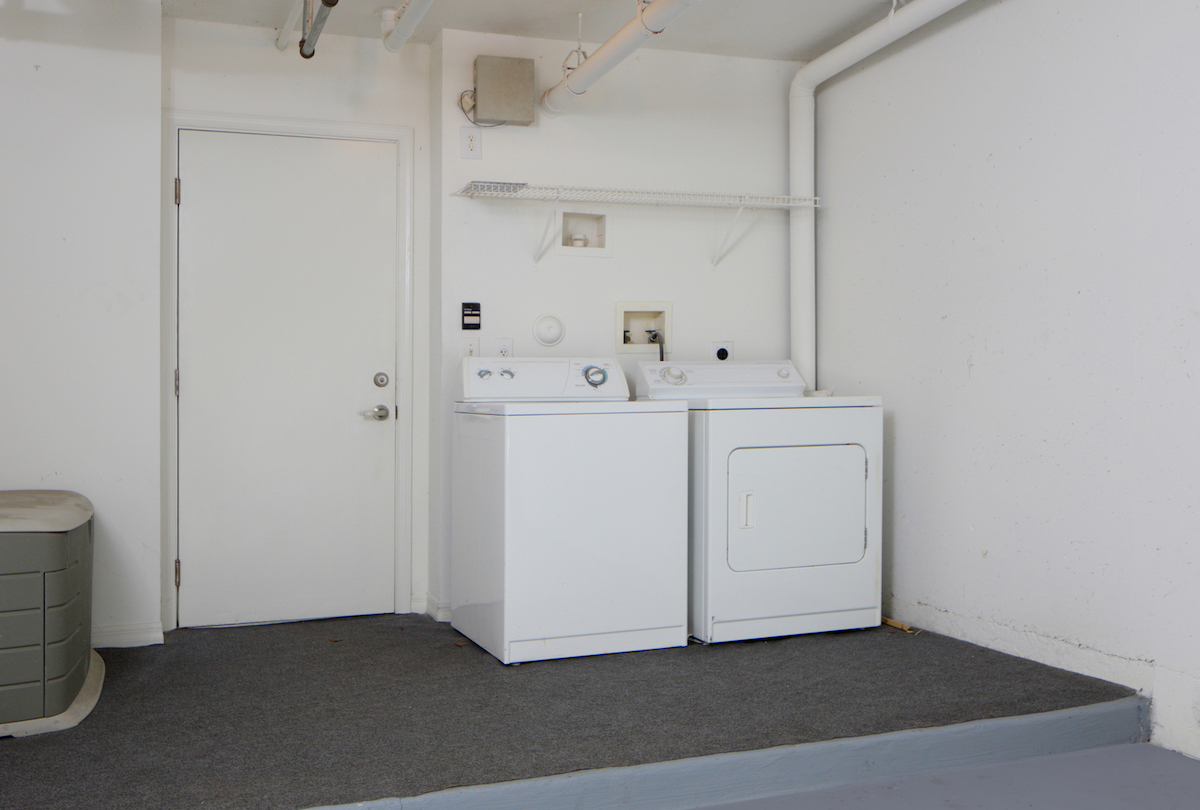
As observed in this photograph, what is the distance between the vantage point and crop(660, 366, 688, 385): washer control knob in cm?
346

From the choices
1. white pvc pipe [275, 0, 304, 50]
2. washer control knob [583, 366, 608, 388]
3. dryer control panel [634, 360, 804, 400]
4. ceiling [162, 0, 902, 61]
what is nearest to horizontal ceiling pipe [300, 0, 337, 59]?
white pvc pipe [275, 0, 304, 50]

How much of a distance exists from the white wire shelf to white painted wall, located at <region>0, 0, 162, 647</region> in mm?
1201

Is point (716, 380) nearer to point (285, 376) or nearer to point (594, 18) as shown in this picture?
point (594, 18)

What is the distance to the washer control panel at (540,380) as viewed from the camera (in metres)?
3.31

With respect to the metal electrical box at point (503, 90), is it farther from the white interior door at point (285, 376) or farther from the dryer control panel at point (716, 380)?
the dryer control panel at point (716, 380)

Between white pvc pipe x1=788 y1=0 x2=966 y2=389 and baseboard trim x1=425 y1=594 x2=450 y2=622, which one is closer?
baseboard trim x1=425 y1=594 x2=450 y2=622

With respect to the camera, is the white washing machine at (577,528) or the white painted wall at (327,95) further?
the white painted wall at (327,95)

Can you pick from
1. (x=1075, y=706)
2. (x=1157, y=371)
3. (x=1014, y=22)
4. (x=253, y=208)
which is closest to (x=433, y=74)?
(x=253, y=208)

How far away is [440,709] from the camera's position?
2500mm

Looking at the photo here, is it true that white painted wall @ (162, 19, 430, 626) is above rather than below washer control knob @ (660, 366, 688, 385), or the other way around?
above

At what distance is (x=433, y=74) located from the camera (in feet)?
12.2

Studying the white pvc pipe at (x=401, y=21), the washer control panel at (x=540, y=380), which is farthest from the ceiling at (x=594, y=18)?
the washer control panel at (x=540, y=380)

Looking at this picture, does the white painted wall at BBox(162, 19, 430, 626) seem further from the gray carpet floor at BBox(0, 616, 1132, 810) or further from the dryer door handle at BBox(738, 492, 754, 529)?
the dryer door handle at BBox(738, 492, 754, 529)

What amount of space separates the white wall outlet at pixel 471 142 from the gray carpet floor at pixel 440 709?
1894 mm
